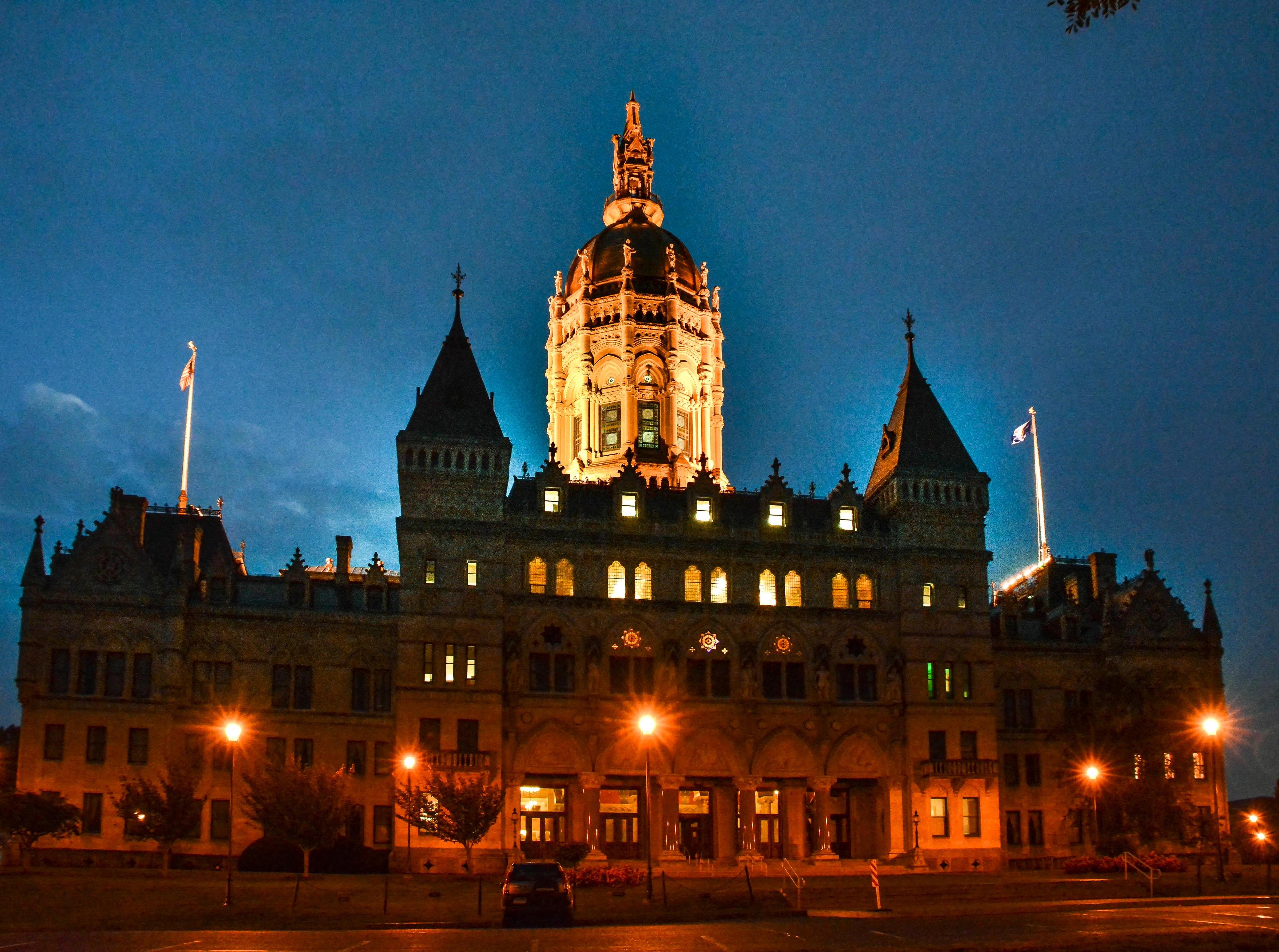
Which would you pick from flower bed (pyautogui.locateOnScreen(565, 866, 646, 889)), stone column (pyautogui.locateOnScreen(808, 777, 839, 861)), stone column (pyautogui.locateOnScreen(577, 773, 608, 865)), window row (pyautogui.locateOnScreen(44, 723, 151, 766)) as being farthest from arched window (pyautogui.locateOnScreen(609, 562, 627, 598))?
window row (pyautogui.locateOnScreen(44, 723, 151, 766))

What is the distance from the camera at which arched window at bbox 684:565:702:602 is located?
71.1 m

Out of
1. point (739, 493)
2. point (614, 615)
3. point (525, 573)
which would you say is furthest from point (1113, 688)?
point (525, 573)

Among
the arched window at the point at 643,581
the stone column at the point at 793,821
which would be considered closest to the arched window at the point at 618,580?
the arched window at the point at 643,581

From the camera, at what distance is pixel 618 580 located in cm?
7050

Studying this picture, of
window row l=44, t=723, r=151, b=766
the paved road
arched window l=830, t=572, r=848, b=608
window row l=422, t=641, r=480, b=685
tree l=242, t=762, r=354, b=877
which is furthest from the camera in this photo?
arched window l=830, t=572, r=848, b=608

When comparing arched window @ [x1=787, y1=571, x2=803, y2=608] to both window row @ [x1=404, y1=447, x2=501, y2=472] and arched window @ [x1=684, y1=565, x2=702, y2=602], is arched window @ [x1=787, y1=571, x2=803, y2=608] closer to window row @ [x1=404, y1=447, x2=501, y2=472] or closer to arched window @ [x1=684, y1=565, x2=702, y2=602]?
arched window @ [x1=684, y1=565, x2=702, y2=602]

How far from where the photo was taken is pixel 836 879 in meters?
58.8

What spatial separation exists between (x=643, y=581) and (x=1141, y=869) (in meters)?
27.9

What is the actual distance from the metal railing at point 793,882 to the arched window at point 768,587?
538 inches

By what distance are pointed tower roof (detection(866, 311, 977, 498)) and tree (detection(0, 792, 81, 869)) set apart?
45.9 m

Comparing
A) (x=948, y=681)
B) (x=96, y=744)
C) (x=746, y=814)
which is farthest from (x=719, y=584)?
(x=96, y=744)

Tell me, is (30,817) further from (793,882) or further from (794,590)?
(794,590)

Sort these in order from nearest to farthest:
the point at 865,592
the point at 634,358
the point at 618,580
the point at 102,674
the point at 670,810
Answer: the point at 102,674 < the point at 670,810 < the point at 618,580 < the point at 865,592 < the point at 634,358

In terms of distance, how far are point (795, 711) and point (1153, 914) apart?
30.8 metres
